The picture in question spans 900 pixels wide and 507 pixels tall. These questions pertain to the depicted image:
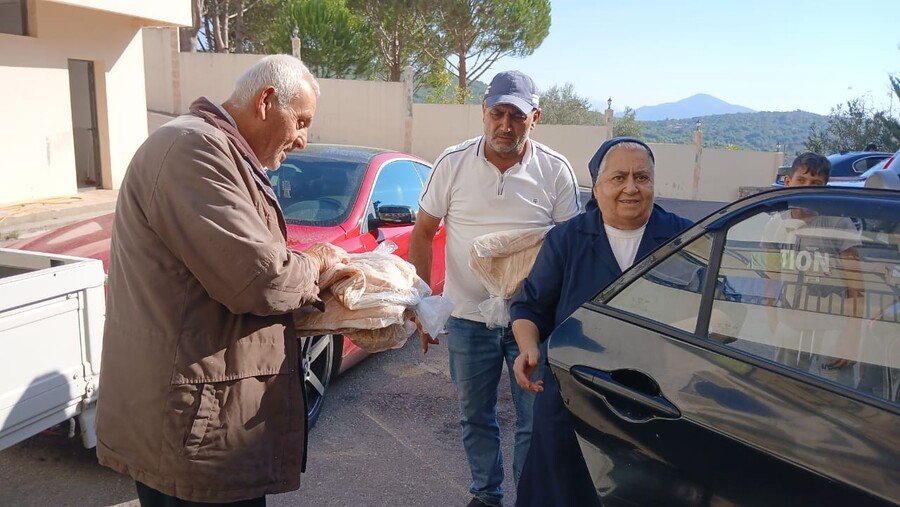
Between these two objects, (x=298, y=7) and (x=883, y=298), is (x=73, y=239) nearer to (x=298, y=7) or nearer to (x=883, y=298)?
(x=883, y=298)

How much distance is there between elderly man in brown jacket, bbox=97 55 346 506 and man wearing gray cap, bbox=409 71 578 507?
3.45 ft

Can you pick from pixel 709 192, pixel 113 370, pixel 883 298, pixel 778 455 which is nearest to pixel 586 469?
pixel 778 455

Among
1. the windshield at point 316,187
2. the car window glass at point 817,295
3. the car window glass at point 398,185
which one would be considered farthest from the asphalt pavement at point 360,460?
the car window glass at point 817,295

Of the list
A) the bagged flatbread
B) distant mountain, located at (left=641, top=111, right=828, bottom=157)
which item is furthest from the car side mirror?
distant mountain, located at (left=641, top=111, right=828, bottom=157)

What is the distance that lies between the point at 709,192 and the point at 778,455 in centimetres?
2484

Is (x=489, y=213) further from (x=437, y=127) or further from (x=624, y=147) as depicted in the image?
(x=437, y=127)

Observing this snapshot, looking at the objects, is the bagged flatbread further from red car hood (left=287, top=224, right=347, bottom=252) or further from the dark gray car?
red car hood (left=287, top=224, right=347, bottom=252)

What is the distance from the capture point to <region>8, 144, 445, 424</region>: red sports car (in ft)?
13.1

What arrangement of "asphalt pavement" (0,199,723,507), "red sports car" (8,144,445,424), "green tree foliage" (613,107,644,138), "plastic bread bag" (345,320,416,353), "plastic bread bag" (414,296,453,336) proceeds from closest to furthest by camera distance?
"plastic bread bag" (345,320,416,353) → "plastic bread bag" (414,296,453,336) → "asphalt pavement" (0,199,723,507) → "red sports car" (8,144,445,424) → "green tree foliage" (613,107,644,138)

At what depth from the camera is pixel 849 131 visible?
26.3 m

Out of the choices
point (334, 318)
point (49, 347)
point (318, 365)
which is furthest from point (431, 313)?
point (318, 365)

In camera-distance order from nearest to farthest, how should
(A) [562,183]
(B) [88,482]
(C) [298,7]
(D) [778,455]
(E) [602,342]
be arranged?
(D) [778,455]
(E) [602,342]
(A) [562,183]
(B) [88,482]
(C) [298,7]

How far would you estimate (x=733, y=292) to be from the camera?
1763 mm

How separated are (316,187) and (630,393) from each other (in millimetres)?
3254
